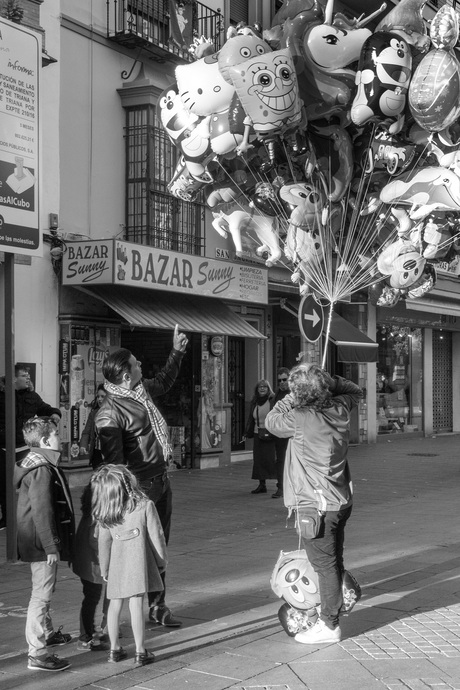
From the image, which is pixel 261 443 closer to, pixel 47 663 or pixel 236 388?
pixel 236 388

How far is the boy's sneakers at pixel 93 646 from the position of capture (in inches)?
220

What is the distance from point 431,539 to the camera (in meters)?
9.62

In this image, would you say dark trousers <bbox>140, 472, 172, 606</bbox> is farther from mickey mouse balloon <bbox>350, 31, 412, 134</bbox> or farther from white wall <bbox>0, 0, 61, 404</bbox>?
white wall <bbox>0, 0, 61, 404</bbox>

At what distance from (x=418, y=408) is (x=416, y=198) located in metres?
17.4

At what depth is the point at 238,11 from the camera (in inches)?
718

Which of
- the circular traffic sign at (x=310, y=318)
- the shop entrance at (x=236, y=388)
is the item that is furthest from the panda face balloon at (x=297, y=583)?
the shop entrance at (x=236, y=388)

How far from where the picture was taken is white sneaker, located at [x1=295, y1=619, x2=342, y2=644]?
18.6ft

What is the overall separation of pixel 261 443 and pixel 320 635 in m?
7.43

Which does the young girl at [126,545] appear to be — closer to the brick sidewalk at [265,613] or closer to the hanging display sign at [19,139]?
the brick sidewalk at [265,613]

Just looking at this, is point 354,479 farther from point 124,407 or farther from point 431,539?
point 124,407

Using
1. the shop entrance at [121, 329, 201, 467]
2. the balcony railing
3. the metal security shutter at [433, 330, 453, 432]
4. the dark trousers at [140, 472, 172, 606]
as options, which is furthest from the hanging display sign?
the metal security shutter at [433, 330, 453, 432]

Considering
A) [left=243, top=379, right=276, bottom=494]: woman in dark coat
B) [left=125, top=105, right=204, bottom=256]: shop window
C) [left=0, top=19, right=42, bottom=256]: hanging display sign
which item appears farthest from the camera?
[left=125, top=105, right=204, bottom=256]: shop window

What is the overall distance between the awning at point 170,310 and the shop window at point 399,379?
842cm

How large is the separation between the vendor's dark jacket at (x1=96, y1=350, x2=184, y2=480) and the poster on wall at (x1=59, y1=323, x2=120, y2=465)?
7.60 metres
